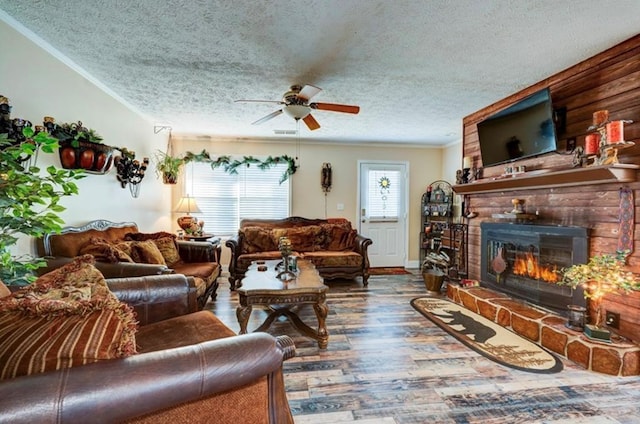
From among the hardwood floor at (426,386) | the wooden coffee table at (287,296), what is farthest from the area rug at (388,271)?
the wooden coffee table at (287,296)

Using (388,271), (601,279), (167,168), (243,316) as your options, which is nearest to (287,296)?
(243,316)

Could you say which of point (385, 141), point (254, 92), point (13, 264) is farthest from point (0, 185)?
point (385, 141)

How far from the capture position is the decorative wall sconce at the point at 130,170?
340 cm

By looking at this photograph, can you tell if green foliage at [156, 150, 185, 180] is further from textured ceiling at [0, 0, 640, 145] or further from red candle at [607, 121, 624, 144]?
red candle at [607, 121, 624, 144]

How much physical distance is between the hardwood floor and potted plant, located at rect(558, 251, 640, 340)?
0.37 m

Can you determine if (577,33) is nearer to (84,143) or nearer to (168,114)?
(84,143)

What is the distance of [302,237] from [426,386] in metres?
3.10

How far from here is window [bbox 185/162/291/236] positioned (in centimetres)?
536

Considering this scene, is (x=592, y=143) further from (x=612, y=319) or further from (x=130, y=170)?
(x=130, y=170)

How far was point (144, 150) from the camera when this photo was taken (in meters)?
4.15

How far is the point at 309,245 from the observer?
4809mm

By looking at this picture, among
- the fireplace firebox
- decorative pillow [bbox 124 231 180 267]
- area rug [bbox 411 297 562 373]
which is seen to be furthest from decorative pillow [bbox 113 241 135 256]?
the fireplace firebox

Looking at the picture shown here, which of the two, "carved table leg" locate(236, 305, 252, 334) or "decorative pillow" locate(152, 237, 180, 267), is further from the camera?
"decorative pillow" locate(152, 237, 180, 267)

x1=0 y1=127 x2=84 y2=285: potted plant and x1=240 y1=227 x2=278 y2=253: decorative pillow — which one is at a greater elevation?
x1=0 y1=127 x2=84 y2=285: potted plant
